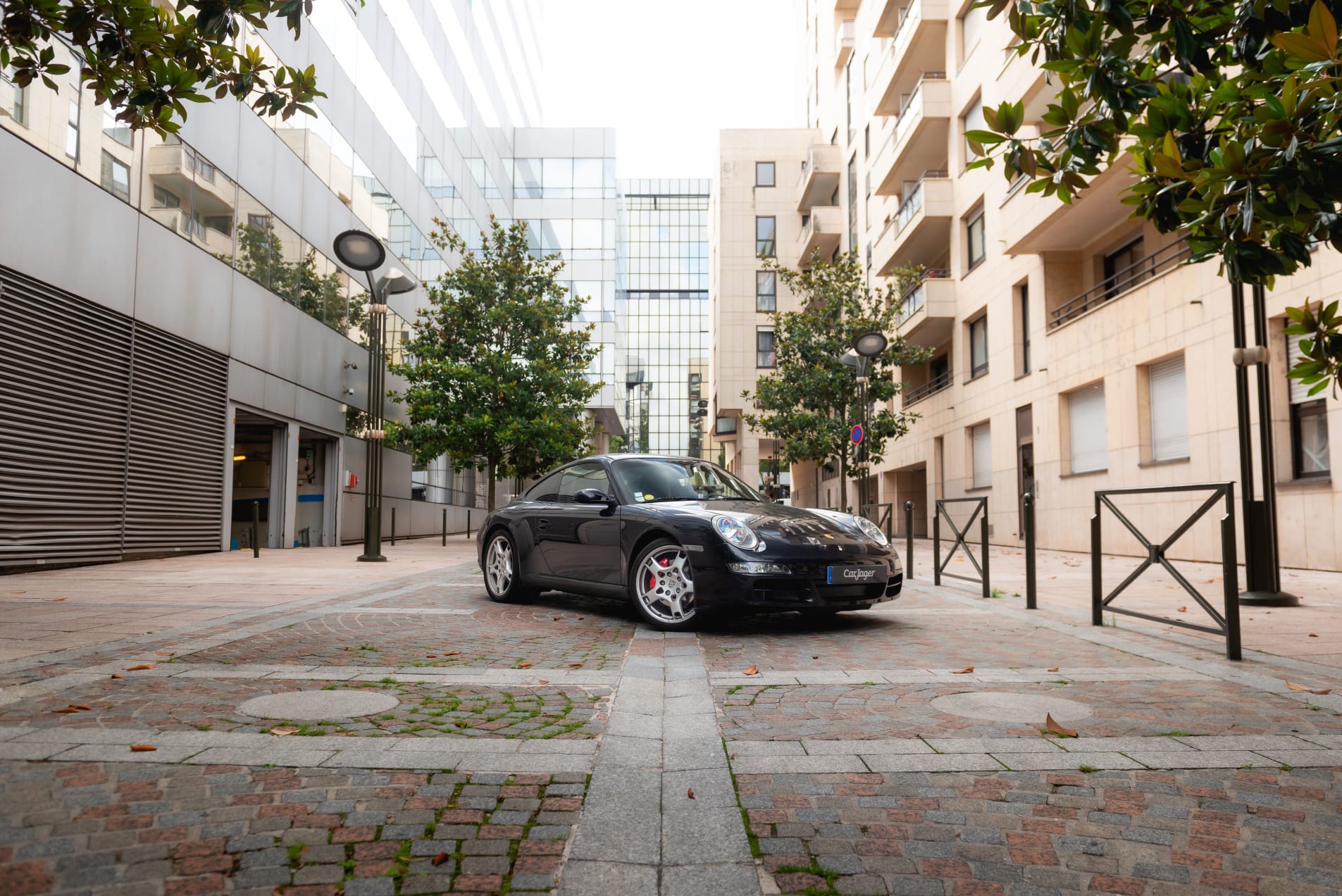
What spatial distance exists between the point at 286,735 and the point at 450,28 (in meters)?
33.7

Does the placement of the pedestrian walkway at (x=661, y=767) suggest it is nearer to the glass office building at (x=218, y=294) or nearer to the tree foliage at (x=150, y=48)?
the tree foliage at (x=150, y=48)

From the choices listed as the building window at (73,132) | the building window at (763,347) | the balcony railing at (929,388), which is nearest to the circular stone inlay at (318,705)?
the building window at (73,132)

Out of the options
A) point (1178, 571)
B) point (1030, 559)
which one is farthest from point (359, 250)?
point (1178, 571)

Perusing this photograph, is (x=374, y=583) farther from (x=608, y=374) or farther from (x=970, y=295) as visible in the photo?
(x=608, y=374)

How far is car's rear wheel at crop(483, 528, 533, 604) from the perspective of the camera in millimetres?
8344

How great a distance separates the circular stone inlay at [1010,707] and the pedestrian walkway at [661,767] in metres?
0.03

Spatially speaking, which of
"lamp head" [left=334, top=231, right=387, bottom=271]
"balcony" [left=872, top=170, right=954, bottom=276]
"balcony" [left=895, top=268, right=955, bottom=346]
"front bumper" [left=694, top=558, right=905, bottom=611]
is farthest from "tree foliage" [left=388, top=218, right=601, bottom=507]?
"front bumper" [left=694, top=558, right=905, bottom=611]

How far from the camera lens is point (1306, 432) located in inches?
509

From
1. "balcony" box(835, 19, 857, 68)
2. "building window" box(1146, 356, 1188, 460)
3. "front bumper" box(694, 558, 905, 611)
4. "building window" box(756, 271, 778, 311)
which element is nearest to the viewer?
"front bumper" box(694, 558, 905, 611)

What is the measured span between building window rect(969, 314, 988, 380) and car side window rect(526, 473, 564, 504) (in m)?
18.2

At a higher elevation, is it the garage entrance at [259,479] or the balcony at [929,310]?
the balcony at [929,310]

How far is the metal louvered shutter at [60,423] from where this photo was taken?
1112 cm

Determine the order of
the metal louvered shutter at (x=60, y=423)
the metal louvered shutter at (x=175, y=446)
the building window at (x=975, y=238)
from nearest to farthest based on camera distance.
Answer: the metal louvered shutter at (x=60, y=423), the metal louvered shutter at (x=175, y=446), the building window at (x=975, y=238)

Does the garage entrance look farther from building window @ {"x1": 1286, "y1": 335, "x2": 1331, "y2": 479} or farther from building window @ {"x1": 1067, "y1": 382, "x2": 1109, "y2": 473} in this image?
building window @ {"x1": 1286, "y1": 335, "x2": 1331, "y2": 479}
